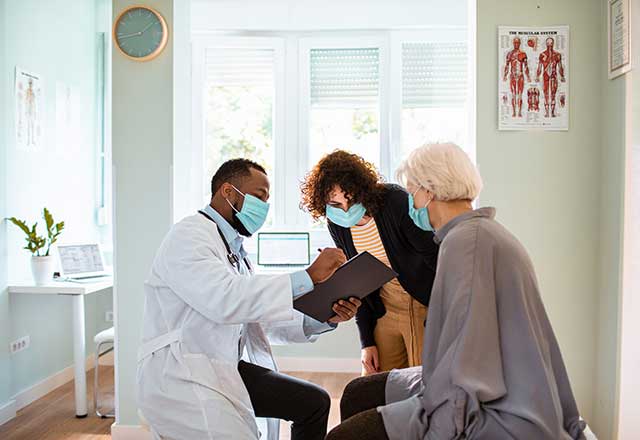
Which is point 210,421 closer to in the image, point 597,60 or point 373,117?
point 597,60

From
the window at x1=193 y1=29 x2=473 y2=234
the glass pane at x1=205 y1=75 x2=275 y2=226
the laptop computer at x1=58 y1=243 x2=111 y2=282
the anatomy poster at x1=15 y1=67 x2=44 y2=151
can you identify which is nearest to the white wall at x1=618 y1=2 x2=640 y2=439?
→ the window at x1=193 y1=29 x2=473 y2=234

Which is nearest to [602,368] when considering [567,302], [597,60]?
[567,302]

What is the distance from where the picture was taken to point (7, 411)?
321 centimetres

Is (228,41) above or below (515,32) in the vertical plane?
above

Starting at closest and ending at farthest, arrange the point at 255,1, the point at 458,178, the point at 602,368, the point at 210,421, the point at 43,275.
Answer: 1. the point at 458,178
2. the point at 210,421
3. the point at 602,368
4. the point at 43,275
5. the point at 255,1

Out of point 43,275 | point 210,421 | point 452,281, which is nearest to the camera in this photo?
point 452,281

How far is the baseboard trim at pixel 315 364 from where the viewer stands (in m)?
4.29

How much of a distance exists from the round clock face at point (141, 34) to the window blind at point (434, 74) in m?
1.99

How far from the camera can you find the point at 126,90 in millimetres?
2832

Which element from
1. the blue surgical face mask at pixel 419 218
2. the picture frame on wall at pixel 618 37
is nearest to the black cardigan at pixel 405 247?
the blue surgical face mask at pixel 419 218

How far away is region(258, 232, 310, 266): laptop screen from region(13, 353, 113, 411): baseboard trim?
1.47 metres

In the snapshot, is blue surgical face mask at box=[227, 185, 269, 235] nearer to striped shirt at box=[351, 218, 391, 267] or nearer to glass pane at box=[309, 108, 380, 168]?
striped shirt at box=[351, 218, 391, 267]

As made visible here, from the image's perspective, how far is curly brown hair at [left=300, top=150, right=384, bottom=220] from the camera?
7.28 ft

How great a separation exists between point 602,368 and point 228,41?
3.21m
